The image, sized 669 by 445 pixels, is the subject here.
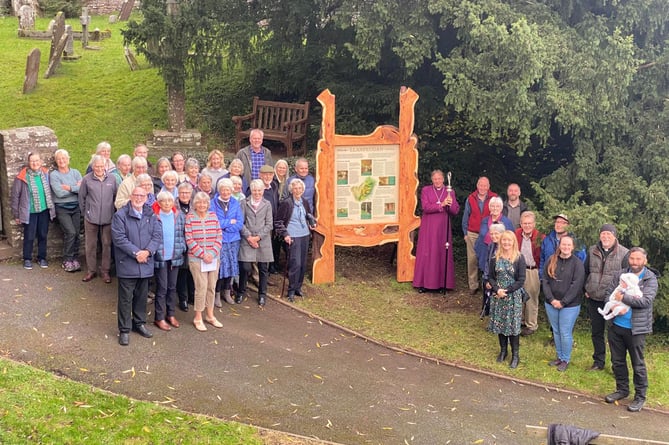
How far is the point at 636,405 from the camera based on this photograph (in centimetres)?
853

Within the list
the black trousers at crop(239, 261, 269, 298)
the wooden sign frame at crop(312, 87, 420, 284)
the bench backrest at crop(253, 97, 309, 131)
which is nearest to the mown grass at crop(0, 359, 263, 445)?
the black trousers at crop(239, 261, 269, 298)

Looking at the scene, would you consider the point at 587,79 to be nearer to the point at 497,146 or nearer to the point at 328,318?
the point at 497,146

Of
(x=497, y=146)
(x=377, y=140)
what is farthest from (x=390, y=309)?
(x=497, y=146)

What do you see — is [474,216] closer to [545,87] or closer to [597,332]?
[545,87]

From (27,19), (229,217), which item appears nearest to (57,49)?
(27,19)

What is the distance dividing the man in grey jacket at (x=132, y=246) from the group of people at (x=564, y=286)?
3946 mm

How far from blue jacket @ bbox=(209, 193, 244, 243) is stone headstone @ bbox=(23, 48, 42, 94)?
10.9 meters

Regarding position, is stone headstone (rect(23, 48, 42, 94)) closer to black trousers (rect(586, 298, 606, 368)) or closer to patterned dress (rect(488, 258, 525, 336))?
patterned dress (rect(488, 258, 525, 336))

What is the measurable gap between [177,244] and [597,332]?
200 inches

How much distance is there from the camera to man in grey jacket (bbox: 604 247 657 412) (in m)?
8.34

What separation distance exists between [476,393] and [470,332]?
1951mm

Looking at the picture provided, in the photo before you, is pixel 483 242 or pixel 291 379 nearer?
pixel 291 379

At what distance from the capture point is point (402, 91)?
11758mm

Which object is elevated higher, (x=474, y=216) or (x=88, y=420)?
(x=474, y=216)
